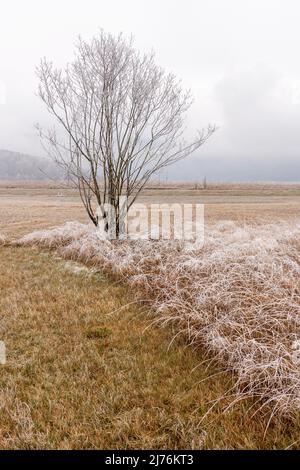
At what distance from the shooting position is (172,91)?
9.30 m

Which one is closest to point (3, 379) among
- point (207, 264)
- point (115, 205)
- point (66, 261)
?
point (207, 264)

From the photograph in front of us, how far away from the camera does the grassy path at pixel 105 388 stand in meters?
2.58

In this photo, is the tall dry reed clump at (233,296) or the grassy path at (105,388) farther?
the tall dry reed clump at (233,296)

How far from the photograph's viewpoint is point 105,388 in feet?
10.4

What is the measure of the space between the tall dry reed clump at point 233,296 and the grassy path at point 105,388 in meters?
0.26

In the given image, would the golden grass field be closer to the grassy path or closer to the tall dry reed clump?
the grassy path

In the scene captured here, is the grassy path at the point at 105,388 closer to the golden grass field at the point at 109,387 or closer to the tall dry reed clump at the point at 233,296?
the golden grass field at the point at 109,387

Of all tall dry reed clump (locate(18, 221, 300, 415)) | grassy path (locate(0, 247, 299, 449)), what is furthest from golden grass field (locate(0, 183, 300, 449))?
tall dry reed clump (locate(18, 221, 300, 415))

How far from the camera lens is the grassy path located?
8.46 feet

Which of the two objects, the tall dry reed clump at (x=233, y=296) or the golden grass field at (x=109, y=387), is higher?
the tall dry reed clump at (x=233, y=296)

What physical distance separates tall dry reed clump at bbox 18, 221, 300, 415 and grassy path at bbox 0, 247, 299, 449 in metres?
0.26

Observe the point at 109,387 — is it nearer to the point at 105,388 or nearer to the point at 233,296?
the point at 105,388

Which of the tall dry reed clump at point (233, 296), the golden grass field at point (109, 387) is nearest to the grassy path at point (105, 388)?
the golden grass field at point (109, 387)
